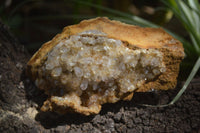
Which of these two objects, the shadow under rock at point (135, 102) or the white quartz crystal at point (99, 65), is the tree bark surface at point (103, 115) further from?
the white quartz crystal at point (99, 65)

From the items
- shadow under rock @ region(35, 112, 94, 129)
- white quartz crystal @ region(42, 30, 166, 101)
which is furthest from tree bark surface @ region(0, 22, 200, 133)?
white quartz crystal @ region(42, 30, 166, 101)

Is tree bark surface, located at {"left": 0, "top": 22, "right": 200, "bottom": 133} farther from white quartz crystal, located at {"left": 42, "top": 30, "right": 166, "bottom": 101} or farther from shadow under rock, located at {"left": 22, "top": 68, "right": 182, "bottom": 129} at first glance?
white quartz crystal, located at {"left": 42, "top": 30, "right": 166, "bottom": 101}

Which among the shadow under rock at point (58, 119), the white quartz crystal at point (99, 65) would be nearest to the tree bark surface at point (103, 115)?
the shadow under rock at point (58, 119)

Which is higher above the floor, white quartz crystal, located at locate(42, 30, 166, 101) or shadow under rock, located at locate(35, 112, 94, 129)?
white quartz crystal, located at locate(42, 30, 166, 101)

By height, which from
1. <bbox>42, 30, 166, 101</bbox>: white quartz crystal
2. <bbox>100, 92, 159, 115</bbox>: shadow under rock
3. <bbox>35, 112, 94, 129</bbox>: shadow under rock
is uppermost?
<bbox>42, 30, 166, 101</bbox>: white quartz crystal

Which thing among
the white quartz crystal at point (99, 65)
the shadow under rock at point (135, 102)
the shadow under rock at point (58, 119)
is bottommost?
the shadow under rock at point (58, 119)

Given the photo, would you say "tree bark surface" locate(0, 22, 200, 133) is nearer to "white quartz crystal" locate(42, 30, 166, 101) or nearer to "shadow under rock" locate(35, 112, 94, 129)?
"shadow under rock" locate(35, 112, 94, 129)

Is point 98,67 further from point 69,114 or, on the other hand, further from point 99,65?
point 69,114

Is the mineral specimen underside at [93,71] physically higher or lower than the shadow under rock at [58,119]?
higher

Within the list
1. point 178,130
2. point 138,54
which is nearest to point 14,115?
point 138,54
